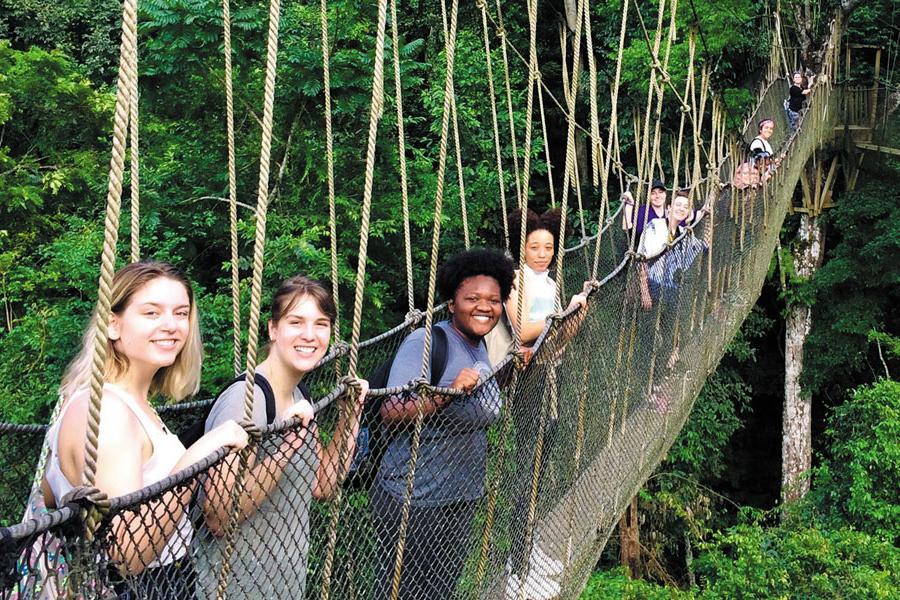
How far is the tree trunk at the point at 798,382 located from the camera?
815 cm

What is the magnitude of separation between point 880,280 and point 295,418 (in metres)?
7.68

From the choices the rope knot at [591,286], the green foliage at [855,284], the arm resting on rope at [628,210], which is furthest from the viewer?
the green foliage at [855,284]

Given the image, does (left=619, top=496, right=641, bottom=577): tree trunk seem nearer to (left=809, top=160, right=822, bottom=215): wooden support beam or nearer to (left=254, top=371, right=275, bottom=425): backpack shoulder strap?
(left=809, top=160, right=822, bottom=215): wooden support beam

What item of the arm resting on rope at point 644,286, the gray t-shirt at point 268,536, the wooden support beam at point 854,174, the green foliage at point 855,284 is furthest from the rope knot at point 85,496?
the wooden support beam at point 854,174

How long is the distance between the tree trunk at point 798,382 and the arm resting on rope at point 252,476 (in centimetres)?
763

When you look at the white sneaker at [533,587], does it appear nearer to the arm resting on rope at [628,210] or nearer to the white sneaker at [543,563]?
the white sneaker at [543,563]

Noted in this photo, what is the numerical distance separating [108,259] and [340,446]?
1.72 ft

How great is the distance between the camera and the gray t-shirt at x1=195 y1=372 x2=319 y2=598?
3.41 feet

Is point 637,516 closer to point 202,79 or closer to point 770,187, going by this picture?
point 770,187

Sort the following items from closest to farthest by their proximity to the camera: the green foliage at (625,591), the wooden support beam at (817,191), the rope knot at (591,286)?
the rope knot at (591,286) < the green foliage at (625,591) < the wooden support beam at (817,191)

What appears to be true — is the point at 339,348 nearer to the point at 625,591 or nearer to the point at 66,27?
the point at 625,591

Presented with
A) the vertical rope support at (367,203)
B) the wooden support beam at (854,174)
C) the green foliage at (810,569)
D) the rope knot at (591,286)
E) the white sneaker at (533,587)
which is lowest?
the green foliage at (810,569)

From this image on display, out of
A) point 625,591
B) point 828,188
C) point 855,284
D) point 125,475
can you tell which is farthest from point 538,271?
point 828,188

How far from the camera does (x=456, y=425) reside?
1470 mm
